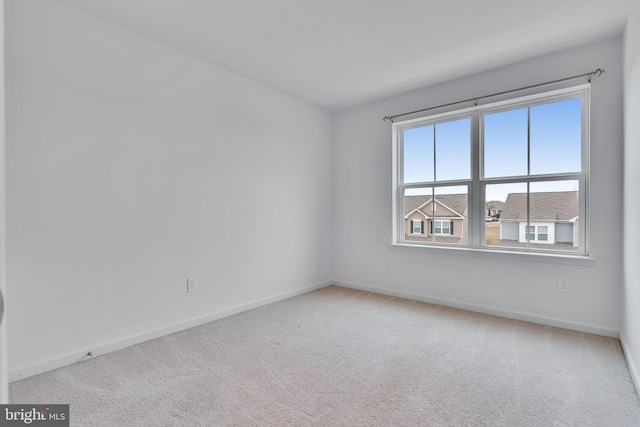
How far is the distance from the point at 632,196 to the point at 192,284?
10.6 feet

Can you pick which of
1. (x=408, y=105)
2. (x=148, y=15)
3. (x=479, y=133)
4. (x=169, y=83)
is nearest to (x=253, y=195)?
(x=169, y=83)

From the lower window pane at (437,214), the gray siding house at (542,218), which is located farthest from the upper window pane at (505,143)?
the lower window pane at (437,214)

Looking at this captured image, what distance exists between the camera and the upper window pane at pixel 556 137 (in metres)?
2.74

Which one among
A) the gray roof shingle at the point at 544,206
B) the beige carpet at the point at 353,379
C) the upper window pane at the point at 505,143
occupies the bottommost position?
the beige carpet at the point at 353,379

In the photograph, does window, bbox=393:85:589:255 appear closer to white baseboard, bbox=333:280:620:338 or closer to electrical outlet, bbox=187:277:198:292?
white baseboard, bbox=333:280:620:338

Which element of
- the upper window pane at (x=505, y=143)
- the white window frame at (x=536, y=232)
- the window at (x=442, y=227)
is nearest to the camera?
the white window frame at (x=536, y=232)

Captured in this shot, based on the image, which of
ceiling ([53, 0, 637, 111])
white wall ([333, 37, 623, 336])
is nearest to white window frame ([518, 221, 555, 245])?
white wall ([333, 37, 623, 336])

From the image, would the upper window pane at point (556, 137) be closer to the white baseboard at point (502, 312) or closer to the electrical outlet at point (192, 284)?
the white baseboard at point (502, 312)

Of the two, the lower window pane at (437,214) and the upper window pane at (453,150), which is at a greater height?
the upper window pane at (453,150)

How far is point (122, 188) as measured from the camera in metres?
2.36

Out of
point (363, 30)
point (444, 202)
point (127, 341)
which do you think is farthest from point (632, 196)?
point (127, 341)

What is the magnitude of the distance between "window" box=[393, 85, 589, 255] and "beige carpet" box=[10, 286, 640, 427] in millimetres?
863
